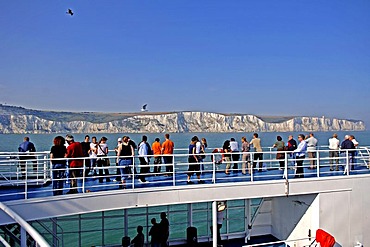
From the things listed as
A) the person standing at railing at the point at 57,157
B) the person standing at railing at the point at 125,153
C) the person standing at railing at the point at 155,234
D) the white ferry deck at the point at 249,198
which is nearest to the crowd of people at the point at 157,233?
the person standing at railing at the point at 155,234

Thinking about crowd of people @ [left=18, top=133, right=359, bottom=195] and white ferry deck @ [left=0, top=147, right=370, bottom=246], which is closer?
white ferry deck @ [left=0, top=147, right=370, bottom=246]

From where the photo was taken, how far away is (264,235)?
14.1 metres

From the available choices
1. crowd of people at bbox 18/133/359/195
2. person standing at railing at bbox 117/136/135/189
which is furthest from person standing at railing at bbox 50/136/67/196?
person standing at railing at bbox 117/136/135/189

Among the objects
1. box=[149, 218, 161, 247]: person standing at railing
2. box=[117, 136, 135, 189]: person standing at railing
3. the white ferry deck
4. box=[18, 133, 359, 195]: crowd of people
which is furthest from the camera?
box=[149, 218, 161, 247]: person standing at railing

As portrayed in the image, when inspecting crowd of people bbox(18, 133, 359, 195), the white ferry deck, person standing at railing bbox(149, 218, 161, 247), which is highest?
crowd of people bbox(18, 133, 359, 195)

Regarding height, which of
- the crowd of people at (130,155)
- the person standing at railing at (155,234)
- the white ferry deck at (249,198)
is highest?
the crowd of people at (130,155)

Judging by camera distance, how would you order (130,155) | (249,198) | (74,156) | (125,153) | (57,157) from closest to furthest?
(57,157) → (74,156) → (125,153) → (130,155) → (249,198)

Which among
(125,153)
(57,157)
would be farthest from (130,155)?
(57,157)

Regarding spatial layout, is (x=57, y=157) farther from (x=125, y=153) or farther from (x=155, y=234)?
(x=155, y=234)

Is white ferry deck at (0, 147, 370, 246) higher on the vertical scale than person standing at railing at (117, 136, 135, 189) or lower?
lower

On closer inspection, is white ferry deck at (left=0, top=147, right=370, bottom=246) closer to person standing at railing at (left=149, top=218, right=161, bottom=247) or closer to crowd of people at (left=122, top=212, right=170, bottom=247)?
crowd of people at (left=122, top=212, right=170, bottom=247)

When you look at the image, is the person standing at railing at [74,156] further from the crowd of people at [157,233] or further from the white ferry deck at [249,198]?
the crowd of people at [157,233]

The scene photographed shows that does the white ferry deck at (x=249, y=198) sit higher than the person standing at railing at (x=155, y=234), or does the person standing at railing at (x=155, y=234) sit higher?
the white ferry deck at (x=249, y=198)

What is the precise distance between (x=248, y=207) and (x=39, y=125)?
16112 centimetres
